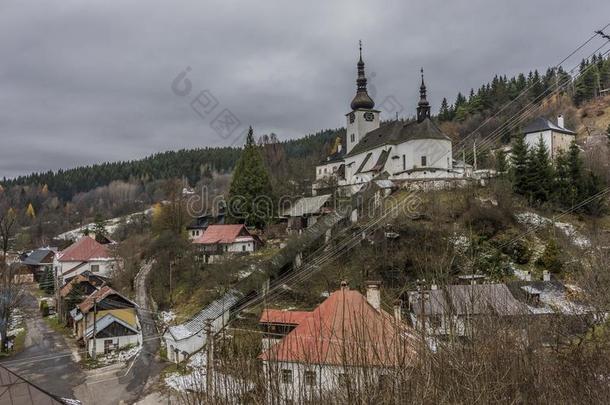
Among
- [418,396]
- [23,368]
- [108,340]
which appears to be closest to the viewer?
[418,396]

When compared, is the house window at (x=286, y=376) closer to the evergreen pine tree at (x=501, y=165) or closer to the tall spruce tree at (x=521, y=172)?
the tall spruce tree at (x=521, y=172)

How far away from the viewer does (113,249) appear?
42000mm

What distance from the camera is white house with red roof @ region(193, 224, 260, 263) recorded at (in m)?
34.5

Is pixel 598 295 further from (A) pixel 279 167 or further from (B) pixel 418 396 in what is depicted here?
(A) pixel 279 167

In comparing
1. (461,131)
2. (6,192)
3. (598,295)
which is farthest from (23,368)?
(6,192)

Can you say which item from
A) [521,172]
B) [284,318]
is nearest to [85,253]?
[284,318]

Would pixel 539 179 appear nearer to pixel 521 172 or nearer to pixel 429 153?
pixel 521 172

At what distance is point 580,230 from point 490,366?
2838cm

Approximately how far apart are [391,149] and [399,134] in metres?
1.74

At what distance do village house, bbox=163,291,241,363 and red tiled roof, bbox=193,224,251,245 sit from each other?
1113 centimetres

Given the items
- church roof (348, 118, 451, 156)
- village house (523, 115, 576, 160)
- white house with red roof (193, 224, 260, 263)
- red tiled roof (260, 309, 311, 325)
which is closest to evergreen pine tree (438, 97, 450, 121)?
village house (523, 115, 576, 160)

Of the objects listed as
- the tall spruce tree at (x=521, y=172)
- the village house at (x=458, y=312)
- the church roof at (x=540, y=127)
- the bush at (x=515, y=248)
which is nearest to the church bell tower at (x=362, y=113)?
the tall spruce tree at (x=521, y=172)

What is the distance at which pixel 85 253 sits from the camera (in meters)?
42.1

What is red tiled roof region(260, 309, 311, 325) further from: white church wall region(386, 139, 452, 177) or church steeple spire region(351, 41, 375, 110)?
church steeple spire region(351, 41, 375, 110)
